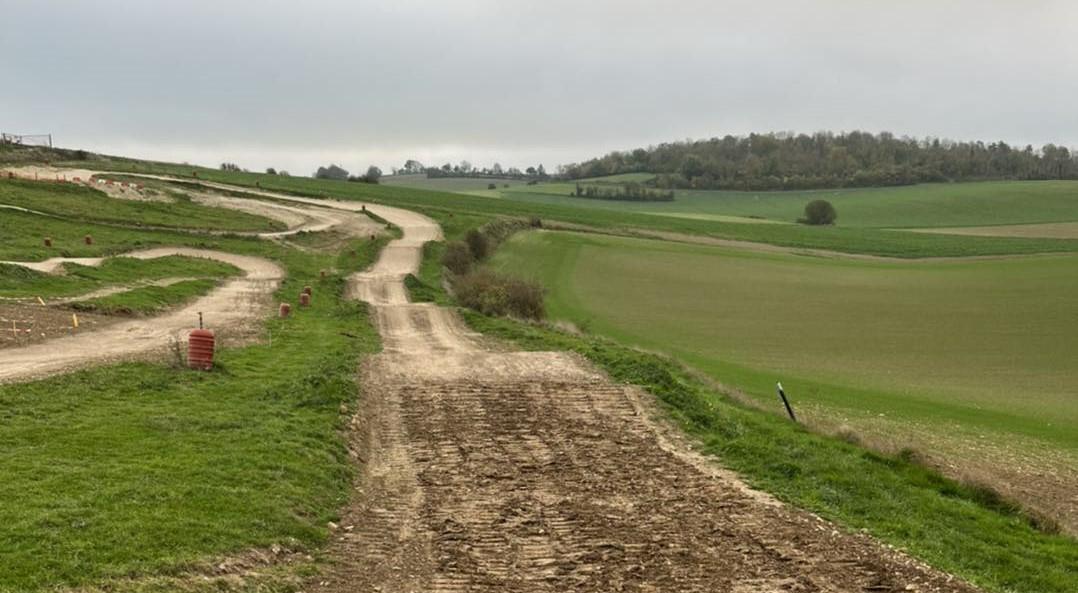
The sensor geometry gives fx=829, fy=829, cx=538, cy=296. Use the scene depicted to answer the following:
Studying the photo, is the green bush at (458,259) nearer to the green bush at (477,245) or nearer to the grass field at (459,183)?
the green bush at (477,245)

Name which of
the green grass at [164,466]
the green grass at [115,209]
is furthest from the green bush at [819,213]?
the green grass at [164,466]

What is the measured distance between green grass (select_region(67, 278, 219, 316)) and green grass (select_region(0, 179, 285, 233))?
19.2 metres

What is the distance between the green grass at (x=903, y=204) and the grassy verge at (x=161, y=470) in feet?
300

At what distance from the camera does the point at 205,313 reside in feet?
96.3

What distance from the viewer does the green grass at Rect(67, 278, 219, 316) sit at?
26.5 meters

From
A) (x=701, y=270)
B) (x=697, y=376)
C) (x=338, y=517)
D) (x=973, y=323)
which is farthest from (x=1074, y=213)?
(x=338, y=517)

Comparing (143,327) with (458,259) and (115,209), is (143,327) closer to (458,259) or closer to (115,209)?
(458,259)

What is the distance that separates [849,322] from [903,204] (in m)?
85.2

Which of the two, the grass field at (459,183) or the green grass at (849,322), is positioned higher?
the grass field at (459,183)

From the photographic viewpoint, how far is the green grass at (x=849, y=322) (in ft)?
79.6

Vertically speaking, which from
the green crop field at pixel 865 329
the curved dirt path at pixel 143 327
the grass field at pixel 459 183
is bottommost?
the green crop field at pixel 865 329

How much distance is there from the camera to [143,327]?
24875 mm

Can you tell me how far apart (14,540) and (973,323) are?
126ft

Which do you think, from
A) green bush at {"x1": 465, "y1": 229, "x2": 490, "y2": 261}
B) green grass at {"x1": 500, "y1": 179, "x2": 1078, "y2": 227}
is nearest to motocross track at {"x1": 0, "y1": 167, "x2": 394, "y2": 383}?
green bush at {"x1": 465, "y1": 229, "x2": 490, "y2": 261}
